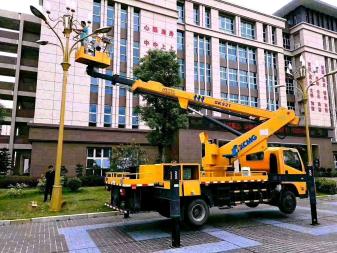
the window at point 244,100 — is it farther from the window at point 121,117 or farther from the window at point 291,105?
the window at point 121,117

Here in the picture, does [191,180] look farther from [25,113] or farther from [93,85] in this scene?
[25,113]

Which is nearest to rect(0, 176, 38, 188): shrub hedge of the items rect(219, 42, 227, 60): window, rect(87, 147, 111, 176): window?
rect(87, 147, 111, 176): window

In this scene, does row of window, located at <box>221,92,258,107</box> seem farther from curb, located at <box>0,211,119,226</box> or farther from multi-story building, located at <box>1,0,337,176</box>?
curb, located at <box>0,211,119,226</box>

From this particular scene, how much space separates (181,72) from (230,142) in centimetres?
2459

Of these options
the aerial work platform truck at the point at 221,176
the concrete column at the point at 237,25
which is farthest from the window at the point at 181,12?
the aerial work platform truck at the point at 221,176

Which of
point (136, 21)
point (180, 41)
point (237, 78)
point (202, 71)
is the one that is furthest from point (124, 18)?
point (237, 78)

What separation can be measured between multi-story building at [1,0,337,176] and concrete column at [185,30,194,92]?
13cm

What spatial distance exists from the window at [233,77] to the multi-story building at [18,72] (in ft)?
82.2

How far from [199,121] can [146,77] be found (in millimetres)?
12466

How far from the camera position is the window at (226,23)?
41066 mm

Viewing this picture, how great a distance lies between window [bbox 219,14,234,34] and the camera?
135ft

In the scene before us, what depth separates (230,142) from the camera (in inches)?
485

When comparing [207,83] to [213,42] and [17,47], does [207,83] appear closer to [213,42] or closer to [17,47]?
[213,42]

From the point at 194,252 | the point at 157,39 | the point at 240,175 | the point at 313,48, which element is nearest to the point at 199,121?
the point at 157,39
